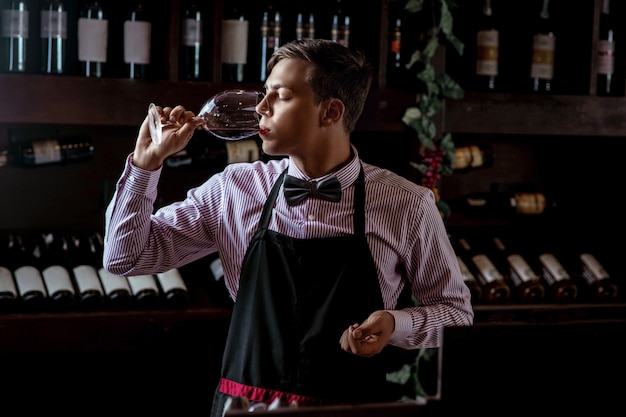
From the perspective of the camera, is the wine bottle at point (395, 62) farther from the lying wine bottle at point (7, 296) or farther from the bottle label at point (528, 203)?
the lying wine bottle at point (7, 296)

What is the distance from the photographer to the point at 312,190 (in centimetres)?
198

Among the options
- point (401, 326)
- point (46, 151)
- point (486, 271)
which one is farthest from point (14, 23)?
point (486, 271)

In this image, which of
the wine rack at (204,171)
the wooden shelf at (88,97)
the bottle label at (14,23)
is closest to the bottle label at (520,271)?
the wine rack at (204,171)

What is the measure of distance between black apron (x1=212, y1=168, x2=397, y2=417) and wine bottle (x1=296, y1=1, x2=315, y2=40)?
1.38m

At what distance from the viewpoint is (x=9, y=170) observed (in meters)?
3.26

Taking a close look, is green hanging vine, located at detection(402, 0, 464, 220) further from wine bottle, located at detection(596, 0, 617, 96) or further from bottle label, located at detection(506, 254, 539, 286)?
wine bottle, located at detection(596, 0, 617, 96)

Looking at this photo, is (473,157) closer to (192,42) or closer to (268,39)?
(268,39)

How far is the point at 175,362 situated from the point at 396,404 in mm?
2417

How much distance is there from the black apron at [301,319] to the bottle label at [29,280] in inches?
44.4

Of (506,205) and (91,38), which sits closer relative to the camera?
(91,38)

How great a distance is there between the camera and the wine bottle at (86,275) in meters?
2.91

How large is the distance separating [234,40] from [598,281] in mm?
1670

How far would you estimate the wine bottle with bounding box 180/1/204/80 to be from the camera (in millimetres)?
3072

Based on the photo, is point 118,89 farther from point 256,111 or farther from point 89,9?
point 256,111
